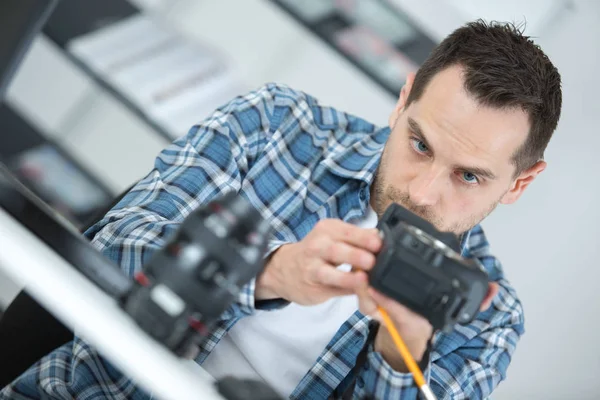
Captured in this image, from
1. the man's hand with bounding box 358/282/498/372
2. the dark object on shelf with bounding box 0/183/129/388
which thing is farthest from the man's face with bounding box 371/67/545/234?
the dark object on shelf with bounding box 0/183/129/388

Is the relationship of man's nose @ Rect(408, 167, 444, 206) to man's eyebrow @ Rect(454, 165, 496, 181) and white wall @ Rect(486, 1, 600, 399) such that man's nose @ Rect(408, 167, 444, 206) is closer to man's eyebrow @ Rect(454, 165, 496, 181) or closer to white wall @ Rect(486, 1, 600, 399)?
man's eyebrow @ Rect(454, 165, 496, 181)

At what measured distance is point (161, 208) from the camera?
1.21 m

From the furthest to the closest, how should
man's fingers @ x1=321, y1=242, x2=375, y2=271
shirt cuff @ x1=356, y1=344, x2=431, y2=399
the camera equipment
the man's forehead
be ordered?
the man's forehead → shirt cuff @ x1=356, y1=344, x2=431, y2=399 → man's fingers @ x1=321, y1=242, x2=375, y2=271 → the camera equipment

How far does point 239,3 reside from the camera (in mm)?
2391

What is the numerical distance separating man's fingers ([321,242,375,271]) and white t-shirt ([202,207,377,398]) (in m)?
0.50

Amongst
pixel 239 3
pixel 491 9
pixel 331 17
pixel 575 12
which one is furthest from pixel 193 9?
pixel 575 12

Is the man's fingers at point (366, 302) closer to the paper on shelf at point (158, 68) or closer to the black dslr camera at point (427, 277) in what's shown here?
the black dslr camera at point (427, 277)

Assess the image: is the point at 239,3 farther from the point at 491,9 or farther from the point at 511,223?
the point at 511,223

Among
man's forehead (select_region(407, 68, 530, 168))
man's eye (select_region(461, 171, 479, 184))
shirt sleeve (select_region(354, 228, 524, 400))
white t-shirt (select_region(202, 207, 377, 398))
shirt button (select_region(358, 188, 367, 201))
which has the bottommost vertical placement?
white t-shirt (select_region(202, 207, 377, 398))

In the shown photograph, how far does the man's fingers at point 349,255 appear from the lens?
760 mm

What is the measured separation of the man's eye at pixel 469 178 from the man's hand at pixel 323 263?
0.54 meters

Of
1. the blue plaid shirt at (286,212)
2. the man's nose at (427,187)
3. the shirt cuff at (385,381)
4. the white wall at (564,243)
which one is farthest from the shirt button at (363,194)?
the white wall at (564,243)

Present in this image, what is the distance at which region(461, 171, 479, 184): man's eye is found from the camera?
1.32m

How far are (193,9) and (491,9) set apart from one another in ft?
3.29
